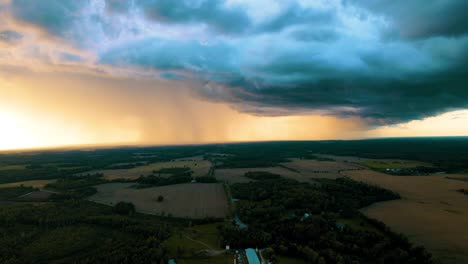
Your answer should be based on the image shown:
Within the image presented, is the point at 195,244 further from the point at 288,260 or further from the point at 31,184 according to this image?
the point at 31,184

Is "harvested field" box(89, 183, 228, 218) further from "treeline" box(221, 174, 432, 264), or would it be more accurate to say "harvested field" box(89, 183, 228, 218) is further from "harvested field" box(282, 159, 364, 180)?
"harvested field" box(282, 159, 364, 180)

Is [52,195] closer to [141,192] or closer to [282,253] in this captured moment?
[141,192]

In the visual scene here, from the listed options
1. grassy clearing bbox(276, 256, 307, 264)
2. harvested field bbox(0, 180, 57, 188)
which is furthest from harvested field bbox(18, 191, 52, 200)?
grassy clearing bbox(276, 256, 307, 264)

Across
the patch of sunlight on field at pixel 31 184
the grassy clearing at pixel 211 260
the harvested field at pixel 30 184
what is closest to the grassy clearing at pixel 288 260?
the grassy clearing at pixel 211 260

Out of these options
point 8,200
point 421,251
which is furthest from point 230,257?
point 8,200

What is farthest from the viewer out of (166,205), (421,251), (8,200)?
(8,200)

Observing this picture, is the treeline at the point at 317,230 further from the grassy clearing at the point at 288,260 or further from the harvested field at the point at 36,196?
the harvested field at the point at 36,196
